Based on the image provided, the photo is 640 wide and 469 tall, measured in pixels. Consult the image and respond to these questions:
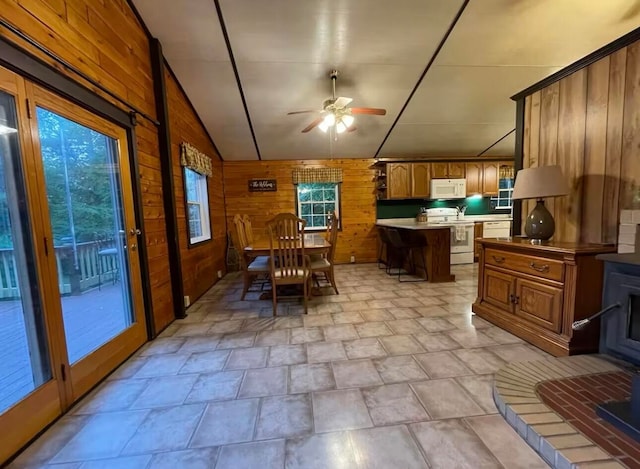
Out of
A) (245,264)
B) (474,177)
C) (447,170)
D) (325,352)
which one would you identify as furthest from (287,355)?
(474,177)

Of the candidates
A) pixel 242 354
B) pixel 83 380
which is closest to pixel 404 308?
pixel 242 354

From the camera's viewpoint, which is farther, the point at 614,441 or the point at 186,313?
the point at 186,313

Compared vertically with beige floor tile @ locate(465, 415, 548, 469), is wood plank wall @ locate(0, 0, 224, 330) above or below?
above

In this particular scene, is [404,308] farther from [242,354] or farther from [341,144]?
[341,144]

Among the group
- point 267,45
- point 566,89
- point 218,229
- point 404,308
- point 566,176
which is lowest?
point 404,308

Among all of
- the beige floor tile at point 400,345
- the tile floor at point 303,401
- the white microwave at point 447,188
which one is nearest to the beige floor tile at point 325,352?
the tile floor at point 303,401

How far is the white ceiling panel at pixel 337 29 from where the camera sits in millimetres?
2523

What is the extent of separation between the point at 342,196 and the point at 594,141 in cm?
395

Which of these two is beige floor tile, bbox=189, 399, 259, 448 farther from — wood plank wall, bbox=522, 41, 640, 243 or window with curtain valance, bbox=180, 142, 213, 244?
wood plank wall, bbox=522, 41, 640, 243

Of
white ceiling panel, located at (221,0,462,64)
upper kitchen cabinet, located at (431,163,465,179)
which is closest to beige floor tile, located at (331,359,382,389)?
white ceiling panel, located at (221,0,462,64)

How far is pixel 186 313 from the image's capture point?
3105mm

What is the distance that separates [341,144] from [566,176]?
136 inches

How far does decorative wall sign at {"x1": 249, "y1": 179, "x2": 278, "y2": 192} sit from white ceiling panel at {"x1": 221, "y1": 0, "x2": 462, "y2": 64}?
8.69 ft

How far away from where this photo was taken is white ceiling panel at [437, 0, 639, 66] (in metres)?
2.58
